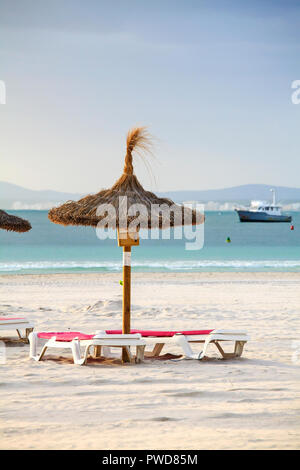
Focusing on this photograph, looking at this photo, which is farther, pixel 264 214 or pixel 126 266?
pixel 264 214

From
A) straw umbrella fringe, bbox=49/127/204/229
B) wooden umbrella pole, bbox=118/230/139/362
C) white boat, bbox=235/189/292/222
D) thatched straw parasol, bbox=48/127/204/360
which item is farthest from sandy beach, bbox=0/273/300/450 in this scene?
white boat, bbox=235/189/292/222

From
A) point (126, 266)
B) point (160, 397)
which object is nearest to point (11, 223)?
point (126, 266)

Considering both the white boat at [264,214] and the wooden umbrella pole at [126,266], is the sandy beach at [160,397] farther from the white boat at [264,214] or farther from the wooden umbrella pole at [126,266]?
the white boat at [264,214]

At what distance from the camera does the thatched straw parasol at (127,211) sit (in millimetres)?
5988

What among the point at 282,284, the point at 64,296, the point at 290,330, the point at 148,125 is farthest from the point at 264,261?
the point at 148,125

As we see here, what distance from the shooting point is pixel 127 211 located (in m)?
5.98

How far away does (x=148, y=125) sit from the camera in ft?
20.9

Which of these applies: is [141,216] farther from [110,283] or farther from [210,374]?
[110,283]

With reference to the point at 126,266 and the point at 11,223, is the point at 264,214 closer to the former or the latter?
the point at 11,223

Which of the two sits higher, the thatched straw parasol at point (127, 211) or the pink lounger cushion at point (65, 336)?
the thatched straw parasol at point (127, 211)

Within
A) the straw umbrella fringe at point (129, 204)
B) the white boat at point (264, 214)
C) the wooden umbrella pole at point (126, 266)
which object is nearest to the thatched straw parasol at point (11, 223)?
the straw umbrella fringe at point (129, 204)

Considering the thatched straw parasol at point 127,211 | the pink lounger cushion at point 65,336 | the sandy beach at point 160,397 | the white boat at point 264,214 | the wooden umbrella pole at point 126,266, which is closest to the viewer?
the sandy beach at point 160,397

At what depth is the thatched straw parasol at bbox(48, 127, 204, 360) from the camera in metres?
5.99
